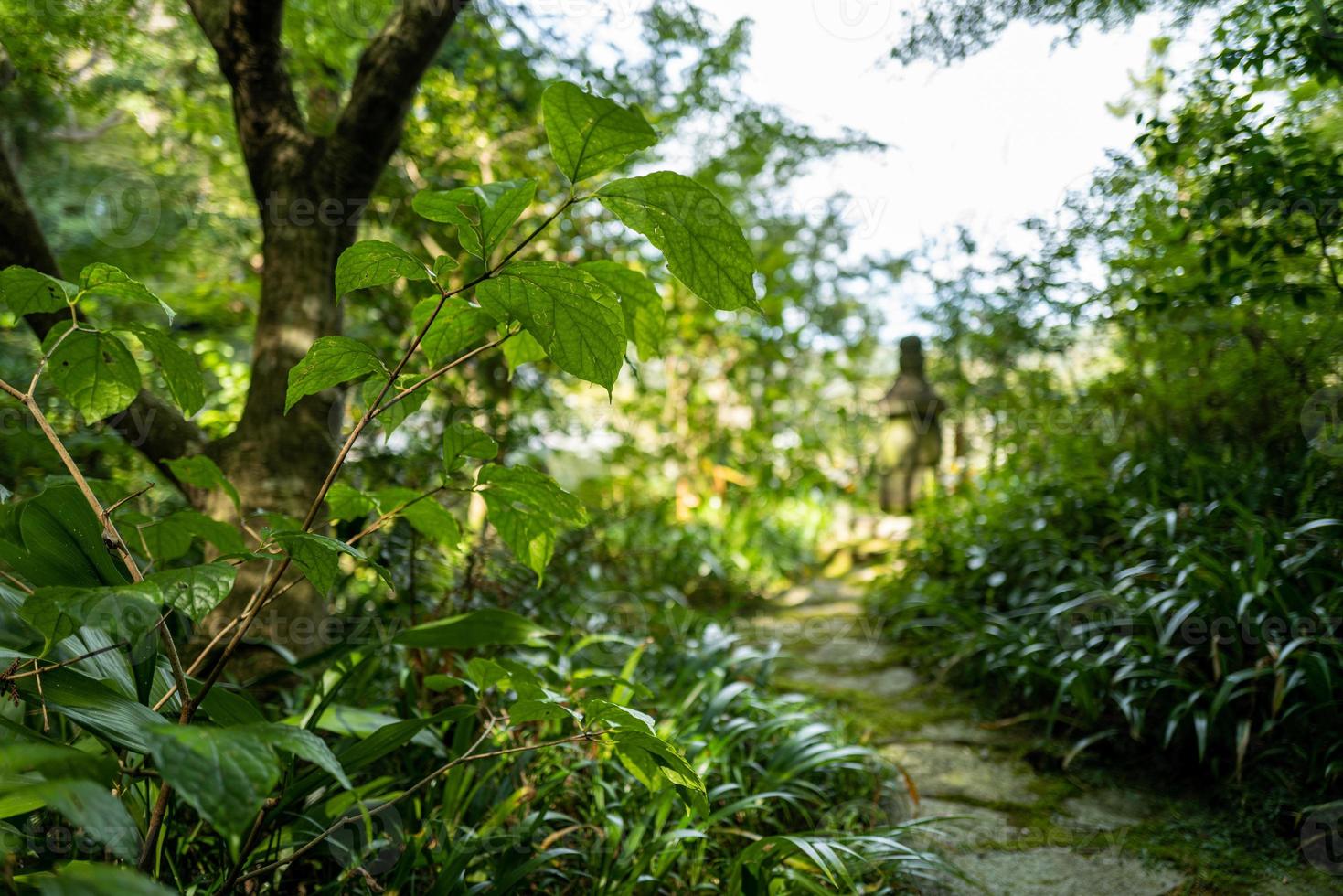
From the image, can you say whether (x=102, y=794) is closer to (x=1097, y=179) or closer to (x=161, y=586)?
(x=161, y=586)

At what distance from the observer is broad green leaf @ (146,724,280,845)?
1.54 ft

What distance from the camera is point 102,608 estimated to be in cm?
58

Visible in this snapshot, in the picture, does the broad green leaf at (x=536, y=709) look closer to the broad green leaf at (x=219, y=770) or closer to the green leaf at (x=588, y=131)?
the broad green leaf at (x=219, y=770)

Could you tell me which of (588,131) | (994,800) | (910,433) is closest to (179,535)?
(588,131)

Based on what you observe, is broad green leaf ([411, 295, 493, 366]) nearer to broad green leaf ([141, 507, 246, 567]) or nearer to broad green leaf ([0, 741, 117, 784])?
broad green leaf ([141, 507, 246, 567])

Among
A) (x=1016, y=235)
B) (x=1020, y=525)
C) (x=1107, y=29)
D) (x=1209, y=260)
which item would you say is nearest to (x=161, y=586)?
(x=1209, y=260)

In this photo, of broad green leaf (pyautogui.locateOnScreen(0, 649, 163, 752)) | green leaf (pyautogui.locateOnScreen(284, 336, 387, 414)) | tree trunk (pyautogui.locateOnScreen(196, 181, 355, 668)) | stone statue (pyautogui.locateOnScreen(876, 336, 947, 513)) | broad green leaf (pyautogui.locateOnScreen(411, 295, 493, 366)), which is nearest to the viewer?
broad green leaf (pyautogui.locateOnScreen(0, 649, 163, 752))

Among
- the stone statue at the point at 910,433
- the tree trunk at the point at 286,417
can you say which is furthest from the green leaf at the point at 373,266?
the stone statue at the point at 910,433

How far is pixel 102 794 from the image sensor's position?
1.60 ft

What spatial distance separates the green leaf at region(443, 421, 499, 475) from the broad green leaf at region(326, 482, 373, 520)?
0.14 metres

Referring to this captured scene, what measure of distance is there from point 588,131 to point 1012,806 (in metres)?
2.25

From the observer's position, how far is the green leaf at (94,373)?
0.91 meters

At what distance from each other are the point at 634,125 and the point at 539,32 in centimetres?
329

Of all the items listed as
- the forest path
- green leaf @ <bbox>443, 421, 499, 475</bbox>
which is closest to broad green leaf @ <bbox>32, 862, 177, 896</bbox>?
green leaf @ <bbox>443, 421, 499, 475</bbox>
